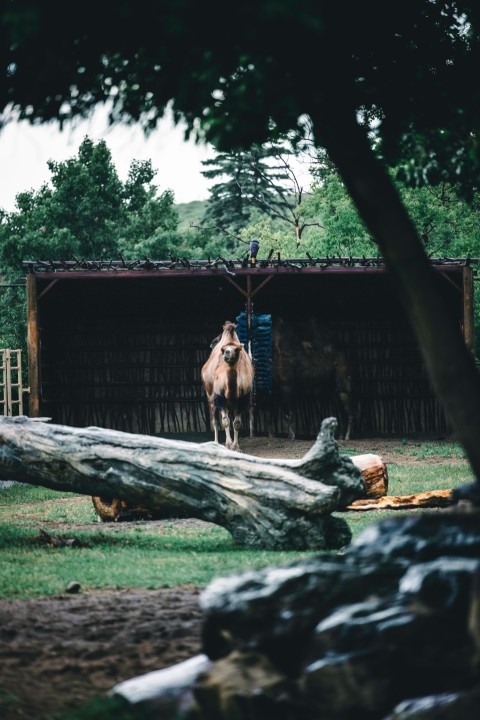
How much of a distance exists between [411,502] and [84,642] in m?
5.86

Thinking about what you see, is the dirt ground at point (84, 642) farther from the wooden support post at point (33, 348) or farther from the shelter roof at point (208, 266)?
the shelter roof at point (208, 266)

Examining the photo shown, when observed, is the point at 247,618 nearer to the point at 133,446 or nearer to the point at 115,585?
the point at 115,585

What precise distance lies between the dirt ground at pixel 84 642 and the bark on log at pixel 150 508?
150 inches

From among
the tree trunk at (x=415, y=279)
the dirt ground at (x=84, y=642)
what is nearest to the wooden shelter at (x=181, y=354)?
the dirt ground at (x=84, y=642)

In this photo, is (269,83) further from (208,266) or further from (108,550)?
(208,266)

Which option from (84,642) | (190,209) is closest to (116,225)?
(84,642)

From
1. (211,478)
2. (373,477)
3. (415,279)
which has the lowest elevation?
(373,477)

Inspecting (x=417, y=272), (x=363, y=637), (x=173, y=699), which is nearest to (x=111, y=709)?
(x=173, y=699)

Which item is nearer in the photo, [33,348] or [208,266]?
[33,348]

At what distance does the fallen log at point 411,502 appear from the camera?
10305 mm

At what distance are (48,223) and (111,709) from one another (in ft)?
114

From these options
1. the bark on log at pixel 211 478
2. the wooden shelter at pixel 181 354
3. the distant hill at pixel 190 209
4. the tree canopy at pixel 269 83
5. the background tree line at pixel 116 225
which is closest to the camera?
the tree canopy at pixel 269 83

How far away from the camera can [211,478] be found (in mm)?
8406

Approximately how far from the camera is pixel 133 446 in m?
8.78
